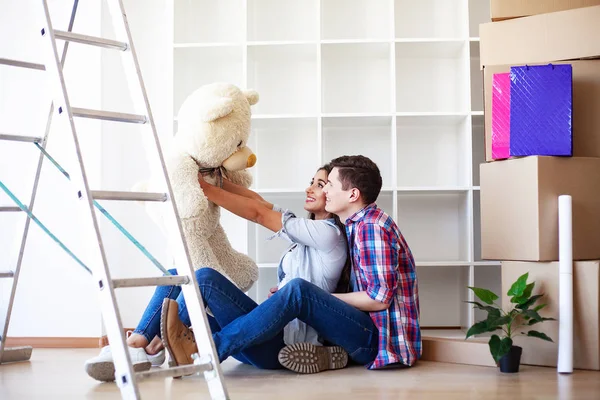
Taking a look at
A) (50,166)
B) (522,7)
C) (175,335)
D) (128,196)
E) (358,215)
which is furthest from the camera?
(50,166)

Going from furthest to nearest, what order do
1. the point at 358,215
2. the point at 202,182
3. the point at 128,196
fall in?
the point at 358,215 < the point at 202,182 < the point at 128,196

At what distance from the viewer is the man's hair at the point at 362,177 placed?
2.41 metres

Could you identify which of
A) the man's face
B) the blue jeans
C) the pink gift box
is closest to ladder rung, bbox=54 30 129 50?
the blue jeans

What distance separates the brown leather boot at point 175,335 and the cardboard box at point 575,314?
1.10 metres

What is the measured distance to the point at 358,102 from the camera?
11.4 ft

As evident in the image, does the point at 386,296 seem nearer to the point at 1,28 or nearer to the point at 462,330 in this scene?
the point at 462,330

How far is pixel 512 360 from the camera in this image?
2293 millimetres

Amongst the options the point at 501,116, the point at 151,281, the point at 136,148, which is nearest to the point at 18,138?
the point at 151,281

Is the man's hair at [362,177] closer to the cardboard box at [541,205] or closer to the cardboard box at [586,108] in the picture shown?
the cardboard box at [541,205]

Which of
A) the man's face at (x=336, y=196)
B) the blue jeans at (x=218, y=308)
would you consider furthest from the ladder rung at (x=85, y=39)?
the man's face at (x=336, y=196)

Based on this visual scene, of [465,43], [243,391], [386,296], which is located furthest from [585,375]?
[465,43]

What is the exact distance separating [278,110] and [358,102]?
38cm

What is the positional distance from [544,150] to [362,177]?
2.00 ft

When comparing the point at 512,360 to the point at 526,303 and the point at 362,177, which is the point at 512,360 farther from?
the point at 362,177
